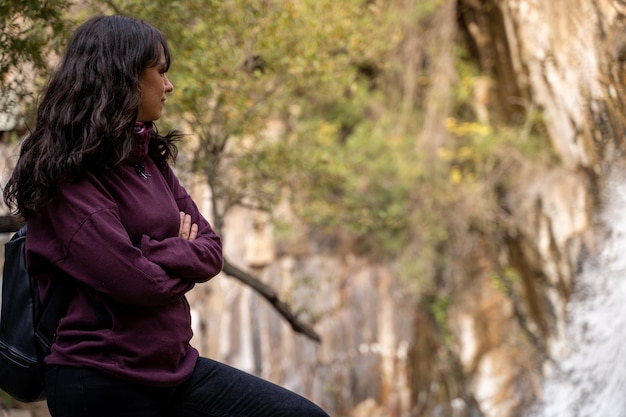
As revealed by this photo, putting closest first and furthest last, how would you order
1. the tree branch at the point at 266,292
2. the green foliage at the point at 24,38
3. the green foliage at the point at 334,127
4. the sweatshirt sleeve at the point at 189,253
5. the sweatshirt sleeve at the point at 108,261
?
1. the sweatshirt sleeve at the point at 108,261
2. the sweatshirt sleeve at the point at 189,253
3. the green foliage at the point at 24,38
4. the tree branch at the point at 266,292
5. the green foliage at the point at 334,127

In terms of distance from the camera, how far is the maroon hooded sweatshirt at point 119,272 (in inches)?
71.4

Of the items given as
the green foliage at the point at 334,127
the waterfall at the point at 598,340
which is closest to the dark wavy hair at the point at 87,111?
the green foliage at the point at 334,127

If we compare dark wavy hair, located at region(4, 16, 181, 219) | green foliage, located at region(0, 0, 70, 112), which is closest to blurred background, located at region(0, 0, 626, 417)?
green foliage, located at region(0, 0, 70, 112)

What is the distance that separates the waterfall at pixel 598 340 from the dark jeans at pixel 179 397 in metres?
2.62

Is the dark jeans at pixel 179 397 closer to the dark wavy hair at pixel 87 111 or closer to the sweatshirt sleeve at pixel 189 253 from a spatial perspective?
the sweatshirt sleeve at pixel 189 253

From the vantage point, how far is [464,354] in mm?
9445

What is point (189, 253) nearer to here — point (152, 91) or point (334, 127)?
point (152, 91)

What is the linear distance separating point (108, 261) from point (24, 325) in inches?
11.7

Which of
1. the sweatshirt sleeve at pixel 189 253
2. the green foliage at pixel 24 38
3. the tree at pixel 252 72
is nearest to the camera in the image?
the sweatshirt sleeve at pixel 189 253

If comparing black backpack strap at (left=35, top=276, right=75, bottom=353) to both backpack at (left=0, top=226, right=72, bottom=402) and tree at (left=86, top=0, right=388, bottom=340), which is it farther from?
tree at (left=86, top=0, right=388, bottom=340)

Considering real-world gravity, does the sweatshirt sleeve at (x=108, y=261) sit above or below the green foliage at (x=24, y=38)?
above

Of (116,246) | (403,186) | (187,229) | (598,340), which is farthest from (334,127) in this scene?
(116,246)

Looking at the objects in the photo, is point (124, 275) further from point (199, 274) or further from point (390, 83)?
point (390, 83)

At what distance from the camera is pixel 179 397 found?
1.98 metres
